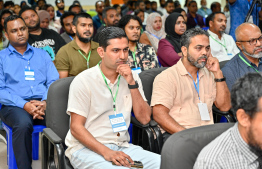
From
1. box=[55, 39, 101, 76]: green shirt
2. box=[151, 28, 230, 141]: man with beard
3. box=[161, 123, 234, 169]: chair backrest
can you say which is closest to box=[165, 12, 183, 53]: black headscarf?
box=[55, 39, 101, 76]: green shirt

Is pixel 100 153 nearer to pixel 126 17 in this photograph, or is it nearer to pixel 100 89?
pixel 100 89

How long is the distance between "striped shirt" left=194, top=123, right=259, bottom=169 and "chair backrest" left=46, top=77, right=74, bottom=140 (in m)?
1.21

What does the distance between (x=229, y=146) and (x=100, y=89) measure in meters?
1.14

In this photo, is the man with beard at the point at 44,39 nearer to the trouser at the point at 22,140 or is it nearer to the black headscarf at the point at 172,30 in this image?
the black headscarf at the point at 172,30

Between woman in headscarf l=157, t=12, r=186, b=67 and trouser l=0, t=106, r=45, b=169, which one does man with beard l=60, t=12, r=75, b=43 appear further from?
trouser l=0, t=106, r=45, b=169

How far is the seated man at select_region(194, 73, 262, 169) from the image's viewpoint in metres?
1.27

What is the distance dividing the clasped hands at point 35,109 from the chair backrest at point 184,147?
176 cm

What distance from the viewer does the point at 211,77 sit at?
2777 mm

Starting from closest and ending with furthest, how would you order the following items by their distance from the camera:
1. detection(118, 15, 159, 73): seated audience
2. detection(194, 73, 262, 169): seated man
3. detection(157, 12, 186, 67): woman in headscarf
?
detection(194, 73, 262, 169): seated man, detection(118, 15, 159, 73): seated audience, detection(157, 12, 186, 67): woman in headscarf

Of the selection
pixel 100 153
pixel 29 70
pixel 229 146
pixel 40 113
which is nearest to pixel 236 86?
pixel 229 146

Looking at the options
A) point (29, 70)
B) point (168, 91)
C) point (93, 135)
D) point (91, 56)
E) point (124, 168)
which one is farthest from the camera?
point (91, 56)

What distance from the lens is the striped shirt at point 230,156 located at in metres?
1.27

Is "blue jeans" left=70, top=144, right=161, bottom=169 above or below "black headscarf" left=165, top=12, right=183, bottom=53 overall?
below

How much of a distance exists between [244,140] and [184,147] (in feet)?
0.78
